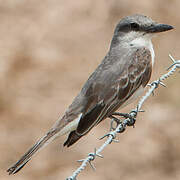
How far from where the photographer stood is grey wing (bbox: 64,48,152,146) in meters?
6.33

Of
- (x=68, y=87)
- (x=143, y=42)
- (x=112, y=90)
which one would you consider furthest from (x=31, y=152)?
(x=68, y=87)

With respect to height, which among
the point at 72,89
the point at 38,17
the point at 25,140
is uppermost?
the point at 38,17

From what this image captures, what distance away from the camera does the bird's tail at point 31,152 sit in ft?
19.4

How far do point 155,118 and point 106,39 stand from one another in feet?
9.37

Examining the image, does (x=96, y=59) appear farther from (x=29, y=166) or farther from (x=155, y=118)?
(x=29, y=166)

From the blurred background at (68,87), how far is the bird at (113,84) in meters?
2.63

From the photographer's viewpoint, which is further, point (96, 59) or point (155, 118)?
point (96, 59)

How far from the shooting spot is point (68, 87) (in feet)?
36.0

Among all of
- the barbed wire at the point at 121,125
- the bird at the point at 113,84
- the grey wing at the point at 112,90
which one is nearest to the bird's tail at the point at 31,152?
the bird at the point at 113,84

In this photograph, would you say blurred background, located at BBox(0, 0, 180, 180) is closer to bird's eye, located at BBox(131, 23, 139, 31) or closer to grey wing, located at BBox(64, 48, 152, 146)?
grey wing, located at BBox(64, 48, 152, 146)

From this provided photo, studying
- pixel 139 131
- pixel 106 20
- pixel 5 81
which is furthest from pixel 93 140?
pixel 106 20

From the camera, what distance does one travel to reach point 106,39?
12219 millimetres

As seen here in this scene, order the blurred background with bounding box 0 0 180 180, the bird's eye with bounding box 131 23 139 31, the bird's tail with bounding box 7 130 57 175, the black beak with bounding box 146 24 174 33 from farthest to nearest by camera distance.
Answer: the blurred background with bounding box 0 0 180 180
the bird's eye with bounding box 131 23 139 31
the black beak with bounding box 146 24 174 33
the bird's tail with bounding box 7 130 57 175

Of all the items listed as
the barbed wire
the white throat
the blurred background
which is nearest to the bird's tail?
the barbed wire
